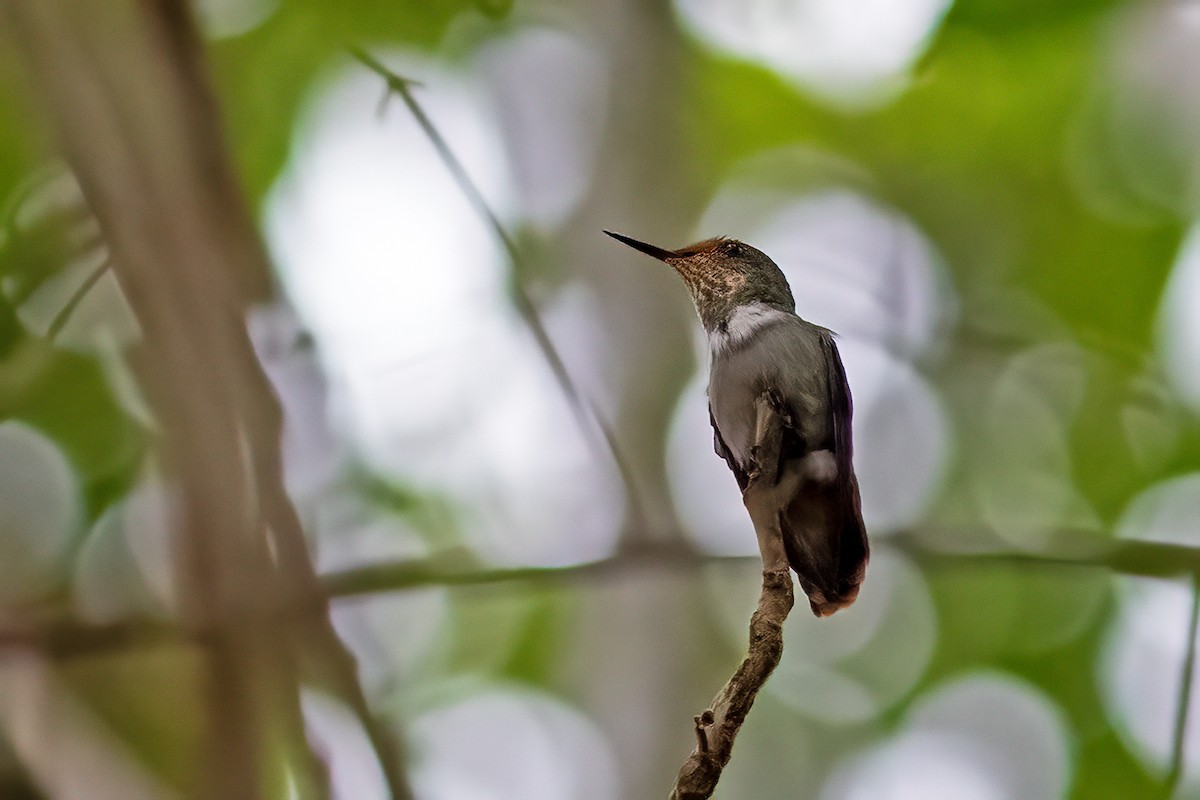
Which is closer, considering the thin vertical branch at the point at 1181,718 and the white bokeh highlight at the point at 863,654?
the thin vertical branch at the point at 1181,718

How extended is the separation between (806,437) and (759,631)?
72cm

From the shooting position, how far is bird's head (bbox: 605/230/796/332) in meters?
3.34

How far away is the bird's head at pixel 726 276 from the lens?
3342 millimetres

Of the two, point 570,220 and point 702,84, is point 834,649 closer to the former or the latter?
point 570,220

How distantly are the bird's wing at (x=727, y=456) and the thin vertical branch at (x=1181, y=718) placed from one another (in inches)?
51.2

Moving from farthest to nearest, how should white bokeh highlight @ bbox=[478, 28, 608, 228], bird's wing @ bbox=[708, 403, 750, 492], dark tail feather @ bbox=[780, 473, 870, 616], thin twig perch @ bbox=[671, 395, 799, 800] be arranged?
white bokeh highlight @ bbox=[478, 28, 608, 228]
bird's wing @ bbox=[708, 403, 750, 492]
dark tail feather @ bbox=[780, 473, 870, 616]
thin twig perch @ bbox=[671, 395, 799, 800]

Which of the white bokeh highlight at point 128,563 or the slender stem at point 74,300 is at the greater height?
the slender stem at point 74,300

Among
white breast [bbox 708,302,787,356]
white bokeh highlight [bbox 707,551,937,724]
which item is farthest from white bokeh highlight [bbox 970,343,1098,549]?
white breast [bbox 708,302,787,356]

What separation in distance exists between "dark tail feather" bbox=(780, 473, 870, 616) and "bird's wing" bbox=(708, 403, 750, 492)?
0.14m

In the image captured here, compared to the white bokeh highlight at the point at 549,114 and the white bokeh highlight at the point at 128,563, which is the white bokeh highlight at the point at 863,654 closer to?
the white bokeh highlight at the point at 549,114

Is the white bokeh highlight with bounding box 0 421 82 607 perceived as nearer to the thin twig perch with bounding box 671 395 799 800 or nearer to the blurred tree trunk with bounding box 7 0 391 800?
the blurred tree trunk with bounding box 7 0 391 800

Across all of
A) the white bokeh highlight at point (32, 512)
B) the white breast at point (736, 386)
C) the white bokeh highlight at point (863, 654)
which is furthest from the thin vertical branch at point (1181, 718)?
the white bokeh highlight at point (32, 512)

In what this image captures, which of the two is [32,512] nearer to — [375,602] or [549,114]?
[375,602]

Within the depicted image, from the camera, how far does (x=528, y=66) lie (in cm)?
575
